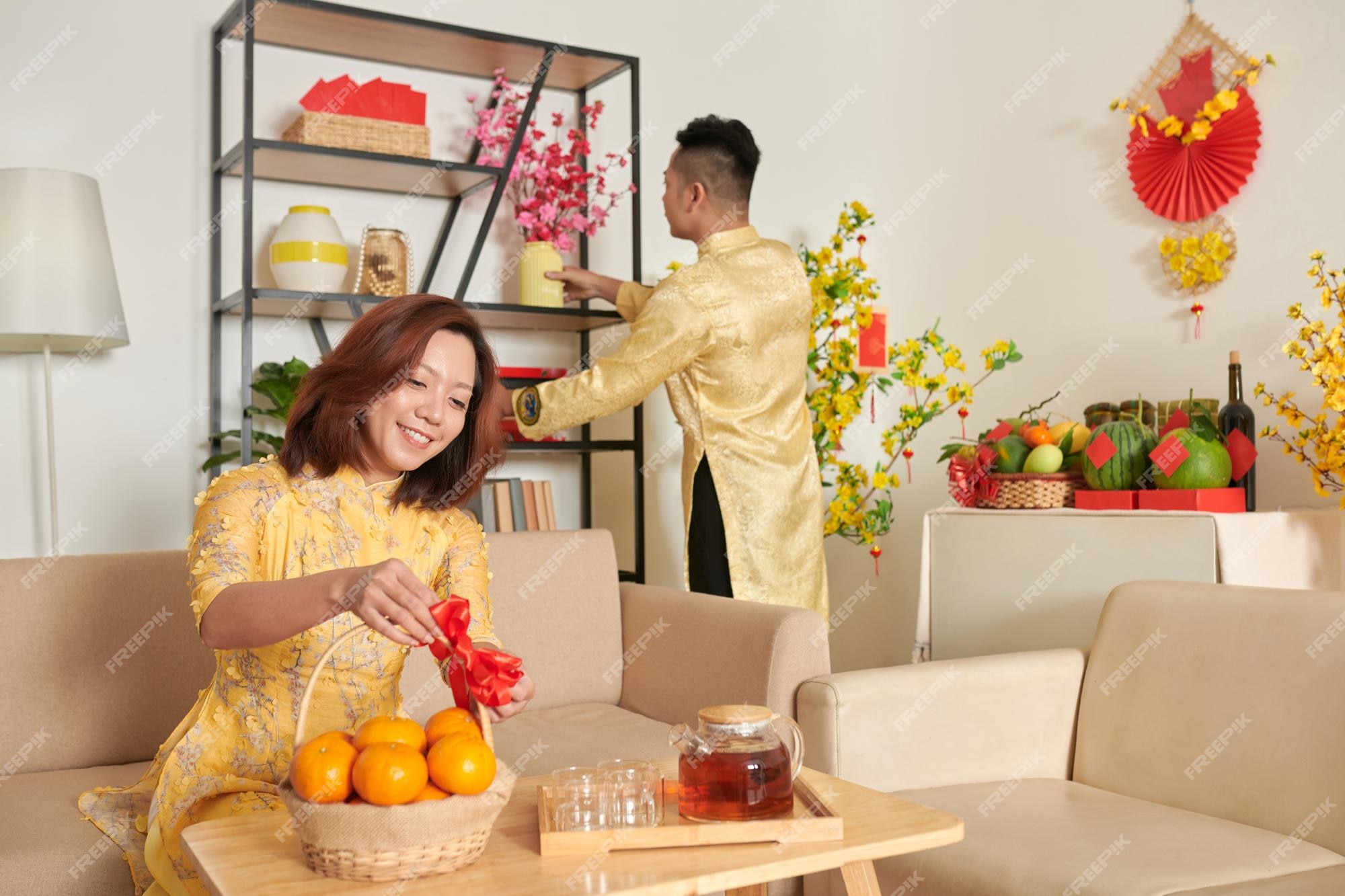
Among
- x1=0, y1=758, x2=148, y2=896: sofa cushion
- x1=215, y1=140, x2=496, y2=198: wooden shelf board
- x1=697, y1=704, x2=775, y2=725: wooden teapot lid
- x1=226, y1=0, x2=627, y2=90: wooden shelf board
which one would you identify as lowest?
x1=0, y1=758, x2=148, y2=896: sofa cushion

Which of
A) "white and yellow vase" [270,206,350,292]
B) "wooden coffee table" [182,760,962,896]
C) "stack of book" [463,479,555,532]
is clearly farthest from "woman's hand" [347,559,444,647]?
"stack of book" [463,479,555,532]

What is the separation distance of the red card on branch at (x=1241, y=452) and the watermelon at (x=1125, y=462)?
0.48 ft

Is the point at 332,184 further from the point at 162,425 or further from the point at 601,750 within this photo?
the point at 601,750

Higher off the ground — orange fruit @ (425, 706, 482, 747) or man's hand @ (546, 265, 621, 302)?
man's hand @ (546, 265, 621, 302)

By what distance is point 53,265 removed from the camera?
276 centimetres

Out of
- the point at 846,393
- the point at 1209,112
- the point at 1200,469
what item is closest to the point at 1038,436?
the point at 1200,469

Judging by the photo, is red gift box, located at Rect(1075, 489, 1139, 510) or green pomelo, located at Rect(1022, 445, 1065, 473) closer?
red gift box, located at Rect(1075, 489, 1139, 510)

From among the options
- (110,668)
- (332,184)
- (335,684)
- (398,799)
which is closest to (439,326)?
(335,684)

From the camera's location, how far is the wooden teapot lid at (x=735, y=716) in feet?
4.21

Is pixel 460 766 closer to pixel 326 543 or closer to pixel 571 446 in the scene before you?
pixel 326 543

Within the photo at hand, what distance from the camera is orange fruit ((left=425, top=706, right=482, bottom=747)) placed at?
45.1 inches

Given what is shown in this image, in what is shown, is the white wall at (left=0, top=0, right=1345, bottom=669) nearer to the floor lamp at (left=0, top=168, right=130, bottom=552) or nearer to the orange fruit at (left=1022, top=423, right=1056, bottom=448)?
the floor lamp at (left=0, top=168, right=130, bottom=552)

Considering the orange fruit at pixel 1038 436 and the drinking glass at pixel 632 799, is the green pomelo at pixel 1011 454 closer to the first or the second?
the orange fruit at pixel 1038 436

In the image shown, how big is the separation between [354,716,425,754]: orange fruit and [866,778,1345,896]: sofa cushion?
0.87m
